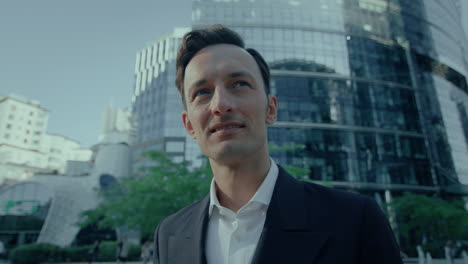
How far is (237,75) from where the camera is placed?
1.42 metres

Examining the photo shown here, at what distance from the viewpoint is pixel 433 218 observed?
24.1m

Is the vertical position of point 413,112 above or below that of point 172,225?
above

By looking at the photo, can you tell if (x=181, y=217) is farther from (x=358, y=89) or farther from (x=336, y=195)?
(x=358, y=89)

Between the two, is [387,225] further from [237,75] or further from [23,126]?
[23,126]

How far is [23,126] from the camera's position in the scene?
2891 inches

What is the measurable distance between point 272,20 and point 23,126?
229ft

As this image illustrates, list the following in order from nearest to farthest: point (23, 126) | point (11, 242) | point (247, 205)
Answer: point (247, 205) < point (11, 242) < point (23, 126)

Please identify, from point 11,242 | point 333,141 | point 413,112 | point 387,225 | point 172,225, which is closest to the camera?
point 387,225

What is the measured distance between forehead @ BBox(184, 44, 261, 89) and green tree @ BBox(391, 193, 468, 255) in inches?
1100

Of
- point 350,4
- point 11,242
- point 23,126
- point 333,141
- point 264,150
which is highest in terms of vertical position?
point 350,4

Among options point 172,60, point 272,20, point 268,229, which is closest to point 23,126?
point 172,60

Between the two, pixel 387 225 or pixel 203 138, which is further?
pixel 203 138

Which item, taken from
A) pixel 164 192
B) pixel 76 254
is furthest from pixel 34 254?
pixel 164 192

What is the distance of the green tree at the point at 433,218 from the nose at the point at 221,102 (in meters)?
28.0
